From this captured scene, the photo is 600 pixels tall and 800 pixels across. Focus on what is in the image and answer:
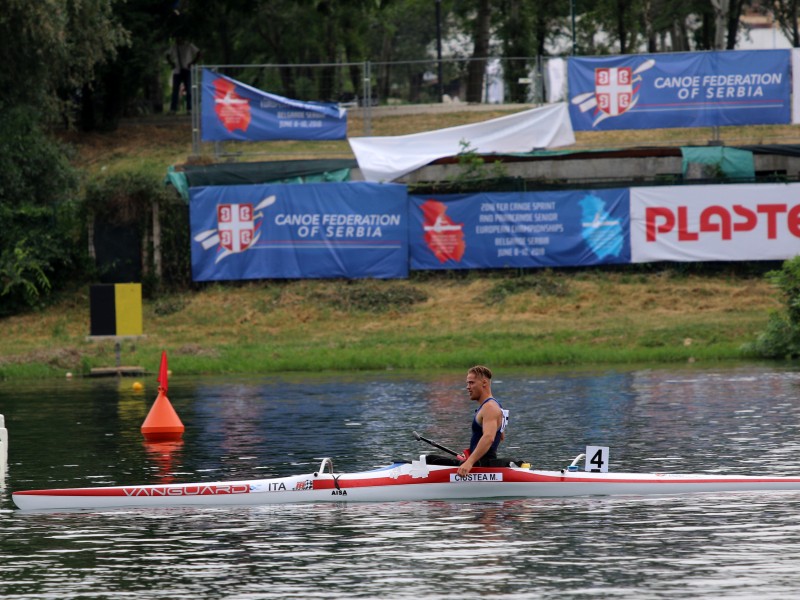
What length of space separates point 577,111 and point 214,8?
53.7 feet

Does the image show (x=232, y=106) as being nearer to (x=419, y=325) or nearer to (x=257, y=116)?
(x=257, y=116)

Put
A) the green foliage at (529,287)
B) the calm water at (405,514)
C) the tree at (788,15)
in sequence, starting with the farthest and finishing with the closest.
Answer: the tree at (788,15)
the green foliage at (529,287)
the calm water at (405,514)

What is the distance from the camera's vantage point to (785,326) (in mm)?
30172

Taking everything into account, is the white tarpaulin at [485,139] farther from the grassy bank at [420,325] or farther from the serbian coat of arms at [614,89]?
the grassy bank at [420,325]

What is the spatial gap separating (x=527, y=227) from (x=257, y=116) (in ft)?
28.0

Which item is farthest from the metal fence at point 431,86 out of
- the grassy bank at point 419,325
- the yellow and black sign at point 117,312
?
the yellow and black sign at point 117,312

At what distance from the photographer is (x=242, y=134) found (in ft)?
125

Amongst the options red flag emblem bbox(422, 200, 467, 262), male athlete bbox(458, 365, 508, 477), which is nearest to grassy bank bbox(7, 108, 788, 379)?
red flag emblem bbox(422, 200, 467, 262)

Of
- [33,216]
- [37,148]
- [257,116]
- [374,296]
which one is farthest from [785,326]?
[37,148]

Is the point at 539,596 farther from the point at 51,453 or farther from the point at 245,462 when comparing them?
the point at 51,453

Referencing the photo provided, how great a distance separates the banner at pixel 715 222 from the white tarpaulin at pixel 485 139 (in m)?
3.51

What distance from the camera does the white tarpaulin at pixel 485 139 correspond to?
3712 cm

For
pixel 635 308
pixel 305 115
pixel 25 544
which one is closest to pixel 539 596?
pixel 25 544

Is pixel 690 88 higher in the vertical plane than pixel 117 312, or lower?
higher
